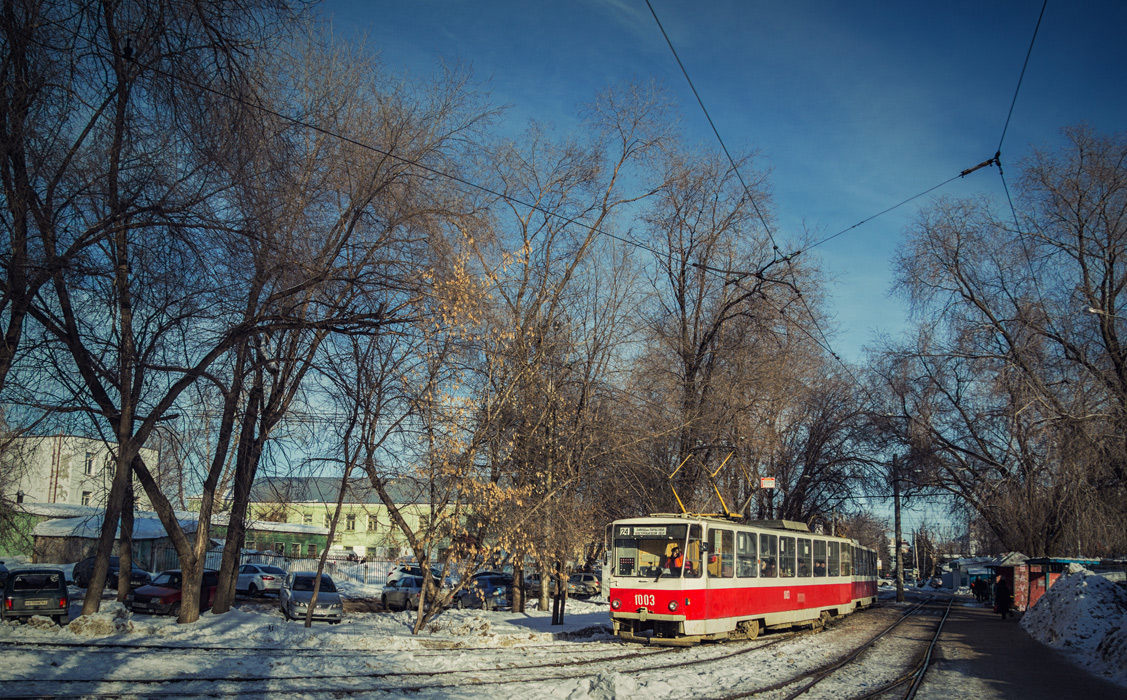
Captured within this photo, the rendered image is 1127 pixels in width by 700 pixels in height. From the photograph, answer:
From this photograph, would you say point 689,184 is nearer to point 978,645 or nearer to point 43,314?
point 978,645

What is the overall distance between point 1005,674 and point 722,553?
18.6 feet

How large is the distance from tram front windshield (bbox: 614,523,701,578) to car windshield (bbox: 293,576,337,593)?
33.3 ft

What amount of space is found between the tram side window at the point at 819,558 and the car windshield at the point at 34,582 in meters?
19.8

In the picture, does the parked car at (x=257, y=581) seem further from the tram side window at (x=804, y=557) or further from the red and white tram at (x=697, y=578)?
the tram side window at (x=804, y=557)

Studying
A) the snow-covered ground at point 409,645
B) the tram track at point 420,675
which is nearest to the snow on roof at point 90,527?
the snow-covered ground at point 409,645

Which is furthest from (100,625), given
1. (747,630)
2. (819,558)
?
(819,558)

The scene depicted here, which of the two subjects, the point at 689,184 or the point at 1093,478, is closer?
the point at 1093,478

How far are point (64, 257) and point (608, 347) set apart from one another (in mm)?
15688

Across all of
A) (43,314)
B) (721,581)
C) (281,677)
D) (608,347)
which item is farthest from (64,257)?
(608,347)

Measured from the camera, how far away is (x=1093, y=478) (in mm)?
21609

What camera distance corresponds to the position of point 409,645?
1517cm

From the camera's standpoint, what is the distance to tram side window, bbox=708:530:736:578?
16641 millimetres

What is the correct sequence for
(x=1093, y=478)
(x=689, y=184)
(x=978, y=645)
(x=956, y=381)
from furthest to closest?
(x=956, y=381)
(x=689, y=184)
(x=1093, y=478)
(x=978, y=645)

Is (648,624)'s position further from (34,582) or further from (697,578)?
(34,582)
